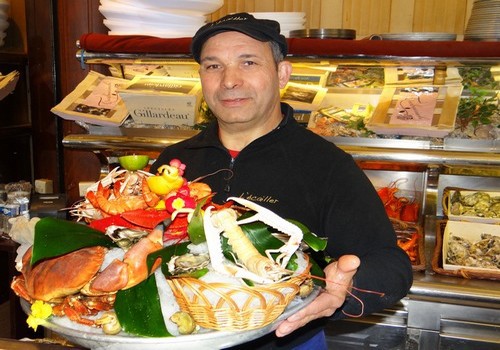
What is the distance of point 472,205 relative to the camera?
2559 mm

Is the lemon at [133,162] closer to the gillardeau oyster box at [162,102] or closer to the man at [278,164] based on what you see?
the man at [278,164]

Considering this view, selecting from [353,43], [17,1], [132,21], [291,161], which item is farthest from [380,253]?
[17,1]

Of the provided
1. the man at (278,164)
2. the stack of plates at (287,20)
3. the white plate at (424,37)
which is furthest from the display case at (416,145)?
the man at (278,164)

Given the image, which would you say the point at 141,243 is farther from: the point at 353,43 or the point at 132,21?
the point at 132,21

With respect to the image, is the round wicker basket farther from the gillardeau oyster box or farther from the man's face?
the gillardeau oyster box

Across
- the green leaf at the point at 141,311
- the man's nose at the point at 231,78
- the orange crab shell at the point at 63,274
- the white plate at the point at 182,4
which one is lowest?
the green leaf at the point at 141,311

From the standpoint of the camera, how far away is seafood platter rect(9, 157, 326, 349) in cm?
108

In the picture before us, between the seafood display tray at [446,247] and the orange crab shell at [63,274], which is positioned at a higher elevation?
the orange crab shell at [63,274]

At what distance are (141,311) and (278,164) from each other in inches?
36.7

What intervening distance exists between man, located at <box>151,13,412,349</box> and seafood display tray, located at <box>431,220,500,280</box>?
2.10 feet

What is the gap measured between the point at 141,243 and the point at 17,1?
387 cm

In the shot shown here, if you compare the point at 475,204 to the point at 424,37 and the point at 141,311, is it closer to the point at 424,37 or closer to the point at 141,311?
the point at 424,37

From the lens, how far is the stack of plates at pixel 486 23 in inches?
90.5

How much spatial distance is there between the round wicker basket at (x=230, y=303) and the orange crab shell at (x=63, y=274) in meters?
0.21
